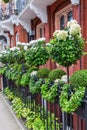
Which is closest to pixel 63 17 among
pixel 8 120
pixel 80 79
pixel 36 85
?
pixel 8 120

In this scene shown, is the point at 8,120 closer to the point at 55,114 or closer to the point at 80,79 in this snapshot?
the point at 55,114

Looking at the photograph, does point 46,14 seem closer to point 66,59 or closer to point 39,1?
point 39,1

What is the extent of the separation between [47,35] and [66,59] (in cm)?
532

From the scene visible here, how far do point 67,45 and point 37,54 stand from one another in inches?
77.7

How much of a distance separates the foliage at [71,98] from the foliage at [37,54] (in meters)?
2.21

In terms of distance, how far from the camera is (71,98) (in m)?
3.95

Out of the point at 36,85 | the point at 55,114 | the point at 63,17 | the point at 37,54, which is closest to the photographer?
the point at 55,114

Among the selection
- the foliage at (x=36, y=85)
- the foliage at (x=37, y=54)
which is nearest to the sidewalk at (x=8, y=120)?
the foliage at (x=36, y=85)

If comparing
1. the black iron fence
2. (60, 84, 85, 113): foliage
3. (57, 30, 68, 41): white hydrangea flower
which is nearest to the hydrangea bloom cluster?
(57, 30, 68, 41): white hydrangea flower

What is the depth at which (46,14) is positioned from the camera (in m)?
9.62

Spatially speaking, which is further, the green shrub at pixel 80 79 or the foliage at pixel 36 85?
the foliage at pixel 36 85

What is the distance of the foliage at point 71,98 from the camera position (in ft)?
12.7

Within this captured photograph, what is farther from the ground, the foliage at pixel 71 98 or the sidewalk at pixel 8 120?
the foliage at pixel 71 98

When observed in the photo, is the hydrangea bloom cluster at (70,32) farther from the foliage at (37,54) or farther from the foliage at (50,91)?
the foliage at (37,54)
